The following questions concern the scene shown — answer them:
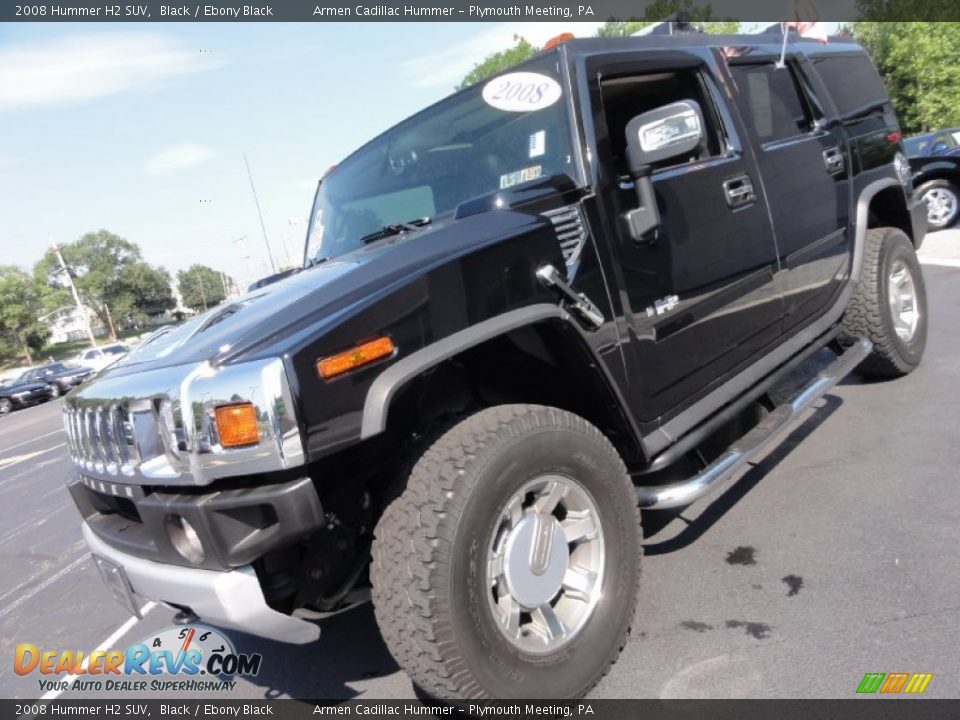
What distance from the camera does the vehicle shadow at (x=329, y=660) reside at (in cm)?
255

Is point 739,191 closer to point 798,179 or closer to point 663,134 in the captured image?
point 798,179

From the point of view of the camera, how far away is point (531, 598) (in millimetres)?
2094

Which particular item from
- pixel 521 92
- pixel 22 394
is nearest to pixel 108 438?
pixel 521 92

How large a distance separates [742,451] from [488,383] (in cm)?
111

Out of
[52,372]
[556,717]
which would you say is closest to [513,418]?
[556,717]

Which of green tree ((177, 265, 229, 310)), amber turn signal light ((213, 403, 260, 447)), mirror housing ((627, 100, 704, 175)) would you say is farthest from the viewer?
green tree ((177, 265, 229, 310))

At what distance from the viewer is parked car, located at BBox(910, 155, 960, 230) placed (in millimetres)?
11125

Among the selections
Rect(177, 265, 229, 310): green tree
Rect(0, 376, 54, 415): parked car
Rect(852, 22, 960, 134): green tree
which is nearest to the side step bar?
Rect(0, 376, 54, 415): parked car

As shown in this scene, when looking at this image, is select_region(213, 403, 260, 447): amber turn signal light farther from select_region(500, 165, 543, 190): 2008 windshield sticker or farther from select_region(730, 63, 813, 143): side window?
select_region(730, 63, 813, 143): side window

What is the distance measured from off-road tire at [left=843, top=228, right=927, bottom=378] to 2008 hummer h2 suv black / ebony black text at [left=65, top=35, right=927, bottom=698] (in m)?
0.90

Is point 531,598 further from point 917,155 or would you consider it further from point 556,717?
point 917,155

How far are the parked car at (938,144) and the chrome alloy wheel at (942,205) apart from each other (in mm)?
626

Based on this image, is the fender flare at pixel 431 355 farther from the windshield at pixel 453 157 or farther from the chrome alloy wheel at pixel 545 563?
the windshield at pixel 453 157

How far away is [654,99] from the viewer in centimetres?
326
